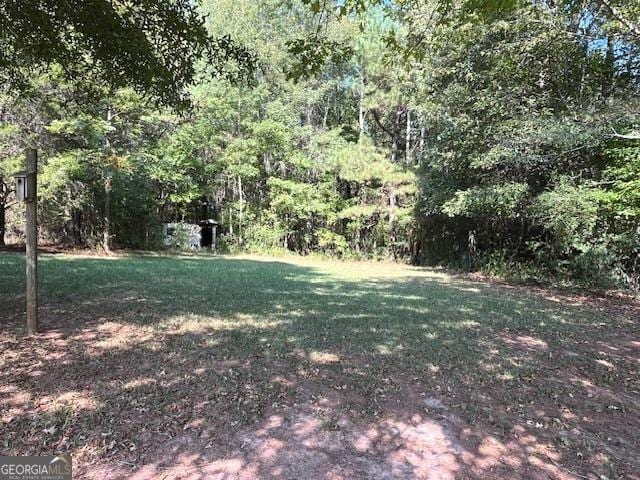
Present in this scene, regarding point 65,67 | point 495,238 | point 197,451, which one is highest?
point 65,67

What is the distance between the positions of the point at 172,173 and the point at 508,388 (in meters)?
14.7

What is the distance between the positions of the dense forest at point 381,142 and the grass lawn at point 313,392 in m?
2.52

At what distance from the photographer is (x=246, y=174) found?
1870 cm

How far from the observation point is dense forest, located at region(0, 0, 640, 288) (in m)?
7.81

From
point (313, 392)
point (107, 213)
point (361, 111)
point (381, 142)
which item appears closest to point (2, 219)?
point (107, 213)

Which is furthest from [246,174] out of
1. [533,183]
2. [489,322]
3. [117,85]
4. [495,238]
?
[489,322]

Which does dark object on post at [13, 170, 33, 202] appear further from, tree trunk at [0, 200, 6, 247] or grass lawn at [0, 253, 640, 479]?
tree trunk at [0, 200, 6, 247]

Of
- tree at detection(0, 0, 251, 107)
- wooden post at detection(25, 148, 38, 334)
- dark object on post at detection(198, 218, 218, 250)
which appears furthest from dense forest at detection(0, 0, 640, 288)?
wooden post at detection(25, 148, 38, 334)

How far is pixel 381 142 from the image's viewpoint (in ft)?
64.8

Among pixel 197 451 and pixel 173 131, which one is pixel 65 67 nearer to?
pixel 197 451

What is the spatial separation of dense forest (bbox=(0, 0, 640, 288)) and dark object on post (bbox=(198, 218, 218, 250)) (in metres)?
0.56

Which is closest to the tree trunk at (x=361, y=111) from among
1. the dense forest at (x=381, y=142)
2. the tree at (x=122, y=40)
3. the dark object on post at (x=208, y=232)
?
the dense forest at (x=381, y=142)

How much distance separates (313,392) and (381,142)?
17721 mm

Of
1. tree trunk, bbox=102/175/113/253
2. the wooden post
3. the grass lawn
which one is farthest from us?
tree trunk, bbox=102/175/113/253
